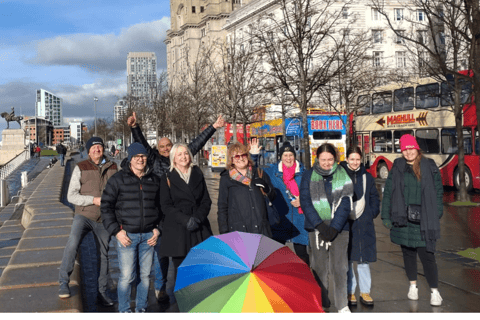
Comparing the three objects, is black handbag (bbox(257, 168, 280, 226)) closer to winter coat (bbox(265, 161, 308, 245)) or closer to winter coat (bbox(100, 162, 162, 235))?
winter coat (bbox(265, 161, 308, 245))

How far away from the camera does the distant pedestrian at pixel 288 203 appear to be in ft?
19.6

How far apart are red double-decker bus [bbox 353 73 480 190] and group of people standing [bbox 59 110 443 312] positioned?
12.1 meters

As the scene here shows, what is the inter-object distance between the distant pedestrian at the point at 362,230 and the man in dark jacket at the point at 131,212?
84.9 inches

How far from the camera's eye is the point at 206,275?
9.89ft

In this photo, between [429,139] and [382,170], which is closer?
[429,139]

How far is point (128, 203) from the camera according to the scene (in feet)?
16.0

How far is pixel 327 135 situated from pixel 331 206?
22.3 metres

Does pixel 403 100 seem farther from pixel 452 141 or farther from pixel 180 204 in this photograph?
pixel 180 204

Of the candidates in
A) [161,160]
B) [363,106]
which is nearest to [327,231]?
[161,160]

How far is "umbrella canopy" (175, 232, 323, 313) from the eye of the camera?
2.77m

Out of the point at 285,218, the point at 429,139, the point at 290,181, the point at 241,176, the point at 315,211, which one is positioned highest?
the point at 429,139

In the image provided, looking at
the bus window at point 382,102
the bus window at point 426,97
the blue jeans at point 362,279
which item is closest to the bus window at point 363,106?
the bus window at point 382,102

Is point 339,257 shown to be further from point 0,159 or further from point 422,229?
point 0,159

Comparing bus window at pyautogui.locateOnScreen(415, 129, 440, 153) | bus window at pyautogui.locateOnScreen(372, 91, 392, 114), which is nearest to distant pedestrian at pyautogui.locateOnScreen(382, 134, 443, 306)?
bus window at pyautogui.locateOnScreen(415, 129, 440, 153)
